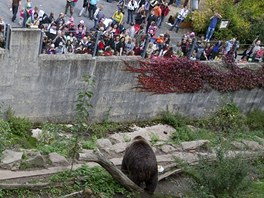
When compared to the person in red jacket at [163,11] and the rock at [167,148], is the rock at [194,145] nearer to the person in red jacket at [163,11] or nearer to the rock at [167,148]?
the rock at [167,148]

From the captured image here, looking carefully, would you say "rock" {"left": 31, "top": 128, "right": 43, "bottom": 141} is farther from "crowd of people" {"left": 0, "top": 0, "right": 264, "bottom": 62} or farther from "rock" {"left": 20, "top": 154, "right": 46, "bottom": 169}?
"rock" {"left": 20, "top": 154, "right": 46, "bottom": 169}

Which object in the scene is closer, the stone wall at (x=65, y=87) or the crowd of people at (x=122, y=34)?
the stone wall at (x=65, y=87)

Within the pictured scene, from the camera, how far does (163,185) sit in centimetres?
1263

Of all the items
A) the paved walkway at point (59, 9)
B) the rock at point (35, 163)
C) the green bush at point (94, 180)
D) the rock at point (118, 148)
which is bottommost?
the rock at point (118, 148)

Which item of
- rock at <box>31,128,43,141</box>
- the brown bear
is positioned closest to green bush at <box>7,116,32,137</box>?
rock at <box>31,128,43,141</box>

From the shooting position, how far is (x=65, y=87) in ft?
56.7

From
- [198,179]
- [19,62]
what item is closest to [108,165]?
[198,179]

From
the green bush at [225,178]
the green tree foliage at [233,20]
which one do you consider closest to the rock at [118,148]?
the green bush at [225,178]

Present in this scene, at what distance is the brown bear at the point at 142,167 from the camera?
457 inches

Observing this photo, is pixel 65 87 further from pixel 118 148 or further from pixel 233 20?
pixel 233 20

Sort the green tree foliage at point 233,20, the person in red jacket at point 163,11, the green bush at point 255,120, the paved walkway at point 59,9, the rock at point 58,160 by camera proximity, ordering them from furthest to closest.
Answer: the green tree foliage at point 233,20 → the person in red jacket at point 163,11 → the paved walkway at point 59,9 → the green bush at point 255,120 → the rock at point 58,160

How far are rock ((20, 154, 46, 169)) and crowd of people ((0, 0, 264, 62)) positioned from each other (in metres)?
5.93

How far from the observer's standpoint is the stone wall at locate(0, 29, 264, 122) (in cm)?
1614

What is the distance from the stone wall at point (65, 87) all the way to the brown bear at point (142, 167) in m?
5.60
